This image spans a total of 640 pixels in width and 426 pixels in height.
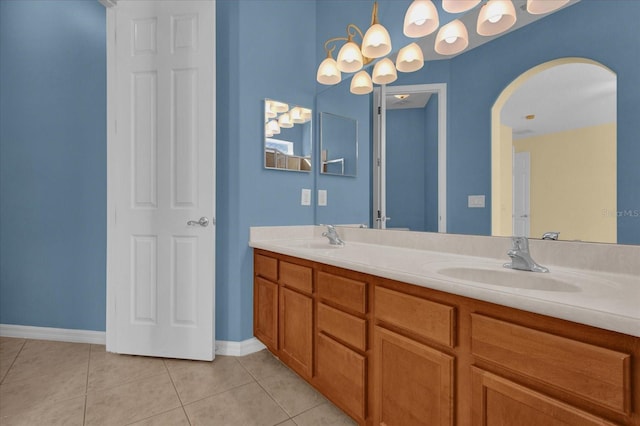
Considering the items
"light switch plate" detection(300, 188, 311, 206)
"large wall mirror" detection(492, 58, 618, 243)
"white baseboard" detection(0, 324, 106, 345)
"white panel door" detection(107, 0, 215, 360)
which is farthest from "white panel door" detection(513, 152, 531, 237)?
"white baseboard" detection(0, 324, 106, 345)

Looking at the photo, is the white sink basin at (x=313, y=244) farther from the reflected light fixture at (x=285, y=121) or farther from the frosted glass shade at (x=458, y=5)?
the frosted glass shade at (x=458, y=5)

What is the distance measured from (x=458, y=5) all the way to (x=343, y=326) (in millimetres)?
1592

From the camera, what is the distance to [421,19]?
62.1 inches

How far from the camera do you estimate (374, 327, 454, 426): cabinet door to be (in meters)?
0.97

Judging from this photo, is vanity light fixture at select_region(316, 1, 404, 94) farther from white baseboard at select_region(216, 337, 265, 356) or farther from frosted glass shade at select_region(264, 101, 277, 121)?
white baseboard at select_region(216, 337, 265, 356)

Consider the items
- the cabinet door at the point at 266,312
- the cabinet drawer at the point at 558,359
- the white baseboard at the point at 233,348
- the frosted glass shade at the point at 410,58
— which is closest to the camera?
the cabinet drawer at the point at 558,359

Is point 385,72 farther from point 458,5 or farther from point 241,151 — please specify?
point 241,151

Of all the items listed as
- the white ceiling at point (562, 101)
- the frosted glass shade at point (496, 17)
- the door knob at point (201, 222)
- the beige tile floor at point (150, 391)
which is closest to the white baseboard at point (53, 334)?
the beige tile floor at point (150, 391)

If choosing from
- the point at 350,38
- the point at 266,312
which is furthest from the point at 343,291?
the point at 350,38

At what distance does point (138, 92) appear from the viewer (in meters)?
2.14

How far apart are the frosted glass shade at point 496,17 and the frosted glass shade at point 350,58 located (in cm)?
79

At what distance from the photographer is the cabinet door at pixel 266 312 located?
6.48 ft

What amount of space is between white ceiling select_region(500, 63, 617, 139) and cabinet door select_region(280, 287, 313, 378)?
129 cm

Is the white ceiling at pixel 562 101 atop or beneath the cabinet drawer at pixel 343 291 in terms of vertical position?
atop
